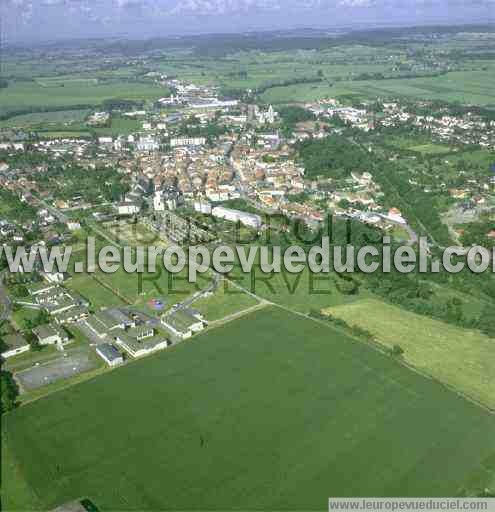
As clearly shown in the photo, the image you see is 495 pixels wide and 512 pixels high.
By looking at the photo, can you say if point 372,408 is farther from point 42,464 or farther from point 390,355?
point 42,464

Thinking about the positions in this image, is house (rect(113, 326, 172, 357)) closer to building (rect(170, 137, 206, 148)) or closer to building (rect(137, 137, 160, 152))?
building (rect(137, 137, 160, 152))

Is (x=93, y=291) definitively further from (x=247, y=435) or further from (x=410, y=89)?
(x=410, y=89)

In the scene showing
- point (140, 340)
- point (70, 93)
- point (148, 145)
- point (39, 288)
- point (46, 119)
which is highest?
point (70, 93)

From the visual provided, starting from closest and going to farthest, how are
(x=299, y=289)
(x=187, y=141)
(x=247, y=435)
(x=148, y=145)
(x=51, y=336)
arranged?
(x=247, y=435), (x=51, y=336), (x=299, y=289), (x=148, y=145), (x=187, y=141)

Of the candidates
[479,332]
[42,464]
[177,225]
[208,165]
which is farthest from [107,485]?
[208,165]

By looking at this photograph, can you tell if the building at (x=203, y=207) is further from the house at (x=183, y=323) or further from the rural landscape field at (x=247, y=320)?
the house at (x=183, y=323)

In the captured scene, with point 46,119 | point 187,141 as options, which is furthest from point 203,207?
point 46,119
